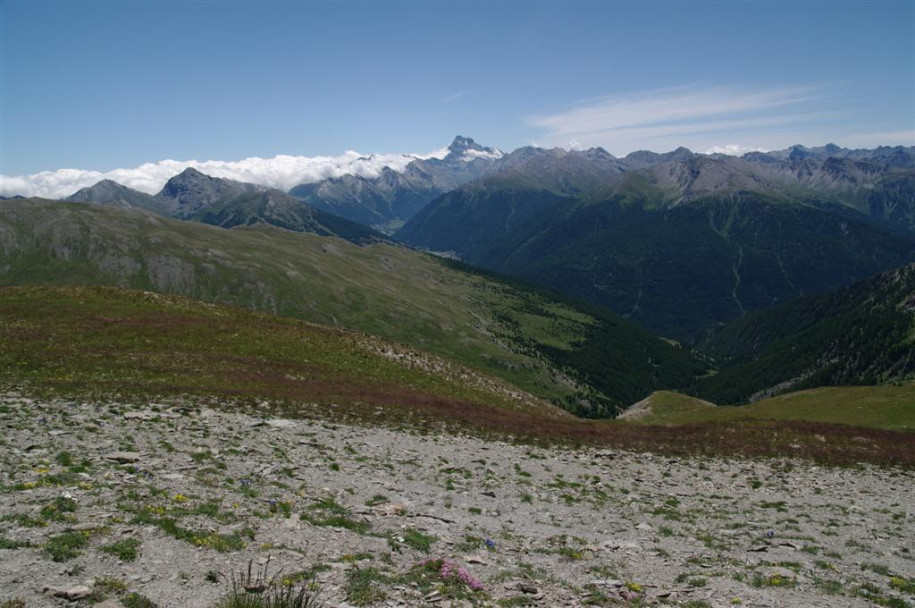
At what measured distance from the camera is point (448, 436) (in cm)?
3722

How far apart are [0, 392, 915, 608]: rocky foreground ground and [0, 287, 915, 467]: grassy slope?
18.9ft

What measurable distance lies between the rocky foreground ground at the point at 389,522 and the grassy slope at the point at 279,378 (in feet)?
18.9

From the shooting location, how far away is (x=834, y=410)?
76.8 m

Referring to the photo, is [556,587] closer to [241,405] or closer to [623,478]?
[623,478]

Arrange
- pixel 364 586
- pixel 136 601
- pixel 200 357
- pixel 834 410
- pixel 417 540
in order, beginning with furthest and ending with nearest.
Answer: pixel 834 410 → pixel 200 357 → pixel 417 540 → pixel 364 586 → pixel 136 601

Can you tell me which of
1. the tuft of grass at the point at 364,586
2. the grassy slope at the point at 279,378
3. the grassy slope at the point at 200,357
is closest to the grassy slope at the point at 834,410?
the grassy slope at the point at 279,378

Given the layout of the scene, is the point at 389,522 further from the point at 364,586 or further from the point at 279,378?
the point at 279,378

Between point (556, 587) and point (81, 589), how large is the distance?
12461mm

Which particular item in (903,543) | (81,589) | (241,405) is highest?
(81,589)

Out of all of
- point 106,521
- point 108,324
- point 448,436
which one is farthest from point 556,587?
point 108,324

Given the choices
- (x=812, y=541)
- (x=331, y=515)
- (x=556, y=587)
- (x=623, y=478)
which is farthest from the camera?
(x=623, y=478)

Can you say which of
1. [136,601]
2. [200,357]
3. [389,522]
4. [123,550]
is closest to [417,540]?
[389,522]

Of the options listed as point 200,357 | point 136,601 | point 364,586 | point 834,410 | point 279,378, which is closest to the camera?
point 136,601

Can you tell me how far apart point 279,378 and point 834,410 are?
256 ft
